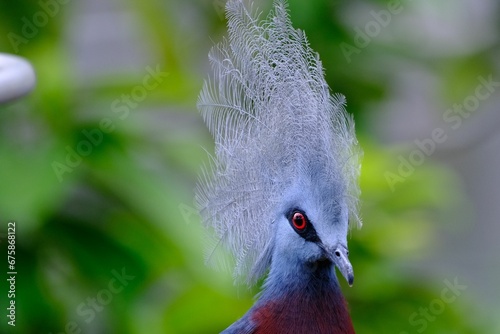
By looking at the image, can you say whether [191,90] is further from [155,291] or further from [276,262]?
[276,262]

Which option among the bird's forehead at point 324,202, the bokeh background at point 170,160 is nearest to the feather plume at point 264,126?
the bird's forehead at point 324,202

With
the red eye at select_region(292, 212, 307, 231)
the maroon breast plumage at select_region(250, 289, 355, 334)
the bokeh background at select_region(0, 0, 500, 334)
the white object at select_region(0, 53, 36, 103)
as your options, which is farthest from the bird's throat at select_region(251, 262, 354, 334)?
the white object at select_region(0, 53, 36, 103)

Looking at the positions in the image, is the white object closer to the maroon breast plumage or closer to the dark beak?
the dark beak

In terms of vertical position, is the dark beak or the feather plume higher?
the feather plume

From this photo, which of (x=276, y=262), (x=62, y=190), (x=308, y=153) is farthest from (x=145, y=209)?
(x=308, y=153)

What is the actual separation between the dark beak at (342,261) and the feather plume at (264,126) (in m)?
0.10

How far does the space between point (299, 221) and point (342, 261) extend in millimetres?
99

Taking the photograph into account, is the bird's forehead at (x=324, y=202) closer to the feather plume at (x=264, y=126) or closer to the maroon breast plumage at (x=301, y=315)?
the feather plume at (x=264, y=126)

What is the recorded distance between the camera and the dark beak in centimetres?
112

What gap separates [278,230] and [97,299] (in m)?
0.59

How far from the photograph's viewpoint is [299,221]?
120cm

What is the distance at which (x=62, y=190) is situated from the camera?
166cm

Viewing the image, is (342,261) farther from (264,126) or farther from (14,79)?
(14,79)

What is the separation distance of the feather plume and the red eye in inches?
1.7
